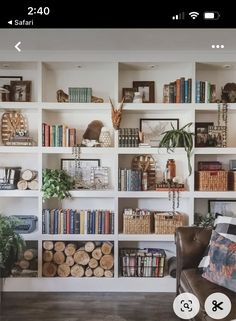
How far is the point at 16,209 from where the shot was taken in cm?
265

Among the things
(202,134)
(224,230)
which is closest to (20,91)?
(202,134)

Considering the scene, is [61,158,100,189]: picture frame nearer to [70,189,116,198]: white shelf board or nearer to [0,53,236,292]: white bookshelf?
[0,53,236,292]: white bookshelf

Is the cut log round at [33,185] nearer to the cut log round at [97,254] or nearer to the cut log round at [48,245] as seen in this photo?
the cut log round at [48,245]

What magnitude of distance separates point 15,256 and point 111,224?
2.51 ft

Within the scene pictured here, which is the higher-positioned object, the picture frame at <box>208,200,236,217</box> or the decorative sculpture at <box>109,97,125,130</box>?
the decorative sculpture at <box>109,97,125,130</box>

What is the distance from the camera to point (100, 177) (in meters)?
2.62

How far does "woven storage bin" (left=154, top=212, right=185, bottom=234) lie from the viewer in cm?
247

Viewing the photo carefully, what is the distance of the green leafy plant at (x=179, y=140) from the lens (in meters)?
2.40

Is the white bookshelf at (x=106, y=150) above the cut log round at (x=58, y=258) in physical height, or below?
above

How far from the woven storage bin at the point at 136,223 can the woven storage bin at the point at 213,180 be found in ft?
1.69

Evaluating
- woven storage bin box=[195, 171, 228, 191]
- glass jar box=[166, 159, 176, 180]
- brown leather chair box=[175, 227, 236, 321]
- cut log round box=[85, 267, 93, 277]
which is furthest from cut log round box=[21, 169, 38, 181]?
woven storage bin box=[195, 171, 228, 191]

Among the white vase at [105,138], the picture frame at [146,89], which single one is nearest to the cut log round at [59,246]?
the white vase at [105,138]

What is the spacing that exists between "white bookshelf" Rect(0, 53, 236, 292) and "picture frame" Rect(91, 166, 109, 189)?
56mm
